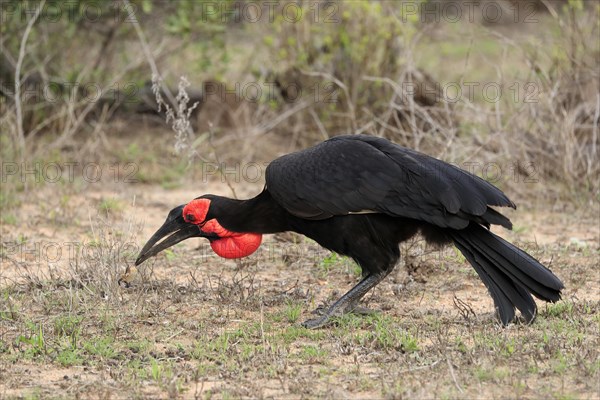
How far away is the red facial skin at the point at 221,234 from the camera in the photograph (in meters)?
5.06

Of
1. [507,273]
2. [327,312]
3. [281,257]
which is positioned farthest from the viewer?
[281,257]

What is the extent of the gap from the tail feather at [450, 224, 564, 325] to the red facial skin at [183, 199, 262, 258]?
110 cm

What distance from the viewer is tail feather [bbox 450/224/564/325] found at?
4.52 m

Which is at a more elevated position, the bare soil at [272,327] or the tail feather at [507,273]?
the tail feather at [507,273]

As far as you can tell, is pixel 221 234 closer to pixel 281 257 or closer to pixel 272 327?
pixel 272 327

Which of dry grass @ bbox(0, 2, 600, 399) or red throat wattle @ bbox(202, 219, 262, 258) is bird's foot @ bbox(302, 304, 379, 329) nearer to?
dry grass @ bbox(0, 2, 600, 399)

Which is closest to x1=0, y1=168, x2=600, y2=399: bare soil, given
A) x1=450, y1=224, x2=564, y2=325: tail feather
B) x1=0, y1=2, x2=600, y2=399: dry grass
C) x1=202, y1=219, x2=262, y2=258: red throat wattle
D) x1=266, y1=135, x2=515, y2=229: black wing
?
x1=0, y1=2, x2=600, y2=399: dry grass

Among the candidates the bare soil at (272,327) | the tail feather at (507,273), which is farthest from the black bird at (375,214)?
the bare soil at (272,327)

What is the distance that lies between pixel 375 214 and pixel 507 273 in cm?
70

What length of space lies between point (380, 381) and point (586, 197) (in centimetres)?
375

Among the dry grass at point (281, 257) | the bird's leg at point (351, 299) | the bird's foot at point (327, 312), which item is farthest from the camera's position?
the bird's leg at point (351, 299)

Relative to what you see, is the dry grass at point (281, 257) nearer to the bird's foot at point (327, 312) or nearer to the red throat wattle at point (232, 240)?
the bird's foot at point (327, 312)

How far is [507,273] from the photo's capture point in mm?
4590

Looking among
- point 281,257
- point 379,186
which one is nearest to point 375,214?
point 379,186
